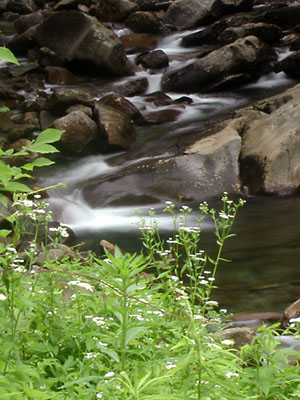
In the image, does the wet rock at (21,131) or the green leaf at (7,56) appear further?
the wet rock at (21,131)

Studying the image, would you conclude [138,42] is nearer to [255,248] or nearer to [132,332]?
[255,248]

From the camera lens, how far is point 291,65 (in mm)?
14992

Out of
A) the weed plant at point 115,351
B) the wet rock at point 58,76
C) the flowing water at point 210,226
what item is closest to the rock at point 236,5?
the flowing water at point 210,226

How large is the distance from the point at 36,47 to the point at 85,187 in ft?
26.8

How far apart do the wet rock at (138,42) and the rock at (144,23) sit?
36 cm

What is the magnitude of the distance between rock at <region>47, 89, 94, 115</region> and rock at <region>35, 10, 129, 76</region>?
3.41 metres

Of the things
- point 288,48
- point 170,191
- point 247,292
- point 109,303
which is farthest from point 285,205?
point 288,48

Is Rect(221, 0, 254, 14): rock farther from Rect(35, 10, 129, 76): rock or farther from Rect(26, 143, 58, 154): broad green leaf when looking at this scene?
Rect(26, 143, 58, 154): broad green leaf

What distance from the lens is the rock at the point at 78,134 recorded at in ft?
36.6

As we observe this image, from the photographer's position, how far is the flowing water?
6.19m

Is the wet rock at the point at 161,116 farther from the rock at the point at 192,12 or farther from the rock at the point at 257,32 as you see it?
the rock at the point at 192,12

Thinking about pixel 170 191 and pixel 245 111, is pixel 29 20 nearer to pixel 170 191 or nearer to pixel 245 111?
pixel 245 111

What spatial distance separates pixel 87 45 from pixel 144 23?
17.1 feet

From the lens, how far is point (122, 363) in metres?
2.29
